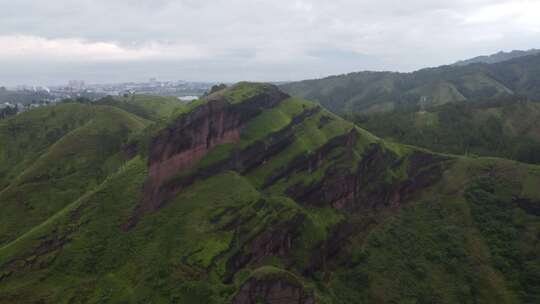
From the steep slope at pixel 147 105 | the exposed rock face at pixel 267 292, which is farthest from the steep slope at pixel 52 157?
the exposed rock face at pixel 267 292

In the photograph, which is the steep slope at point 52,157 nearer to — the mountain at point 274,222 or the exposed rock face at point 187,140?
the mountain at point 274,222

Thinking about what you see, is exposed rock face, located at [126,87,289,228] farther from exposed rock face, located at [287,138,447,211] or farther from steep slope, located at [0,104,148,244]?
steep slope, located at [0,104,148,244]

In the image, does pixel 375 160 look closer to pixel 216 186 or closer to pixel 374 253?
pixel 374 253

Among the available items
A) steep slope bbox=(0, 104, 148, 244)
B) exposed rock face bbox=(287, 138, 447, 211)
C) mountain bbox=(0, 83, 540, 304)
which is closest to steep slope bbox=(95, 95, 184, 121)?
steep slope bbox=(0, 104, 148, 244)

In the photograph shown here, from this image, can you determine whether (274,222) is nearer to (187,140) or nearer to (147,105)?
(187,140)

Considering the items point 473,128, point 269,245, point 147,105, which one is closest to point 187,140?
point 269,245

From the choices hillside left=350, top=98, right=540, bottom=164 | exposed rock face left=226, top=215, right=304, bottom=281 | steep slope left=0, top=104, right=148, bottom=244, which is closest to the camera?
exposed rock face left=226, top=215, right=304, bottom=281

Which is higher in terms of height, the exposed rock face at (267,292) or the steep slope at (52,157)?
the steep slope at (52,157)
